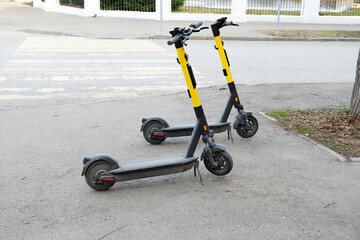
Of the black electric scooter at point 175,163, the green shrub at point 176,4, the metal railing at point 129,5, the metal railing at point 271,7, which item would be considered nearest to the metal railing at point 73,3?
the metal railing at point 129,5

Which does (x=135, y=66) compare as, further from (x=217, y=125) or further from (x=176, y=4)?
(x=176, y=4)

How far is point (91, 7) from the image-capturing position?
2348 cm

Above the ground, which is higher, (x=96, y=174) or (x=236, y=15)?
(x=236, y=15)

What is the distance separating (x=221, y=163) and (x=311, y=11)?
2060 cm

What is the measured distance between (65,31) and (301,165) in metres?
15.5

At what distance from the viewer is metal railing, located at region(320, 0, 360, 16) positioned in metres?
23.7

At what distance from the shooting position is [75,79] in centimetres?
1058

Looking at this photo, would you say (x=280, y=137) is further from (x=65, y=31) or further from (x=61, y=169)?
(x=65, y=31)

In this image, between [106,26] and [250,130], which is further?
[106,26]

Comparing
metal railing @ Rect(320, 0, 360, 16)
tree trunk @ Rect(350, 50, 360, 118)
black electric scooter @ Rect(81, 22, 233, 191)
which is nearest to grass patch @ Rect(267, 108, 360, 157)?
tree trunk @ Rect(350, 50, 360, 118)

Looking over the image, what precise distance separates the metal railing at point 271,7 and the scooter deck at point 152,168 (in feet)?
65.3

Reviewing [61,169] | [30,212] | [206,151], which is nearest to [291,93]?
[206,151]

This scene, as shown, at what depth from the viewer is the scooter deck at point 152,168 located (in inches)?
182

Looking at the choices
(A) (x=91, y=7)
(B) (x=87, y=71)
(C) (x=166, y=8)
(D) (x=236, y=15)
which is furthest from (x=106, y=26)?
(B) (x=87, y=71)
